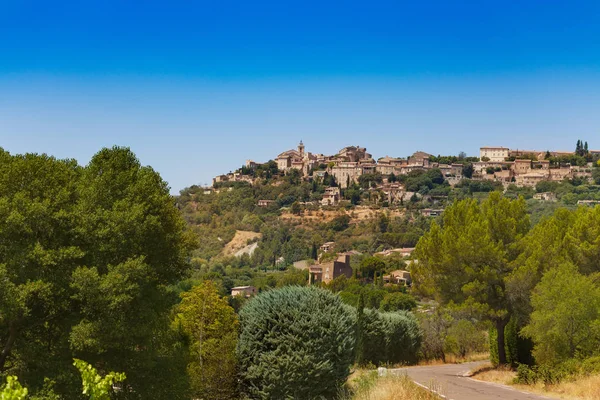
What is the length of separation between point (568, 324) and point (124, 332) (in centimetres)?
1215

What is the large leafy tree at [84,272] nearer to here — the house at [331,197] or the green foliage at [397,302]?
the green foliage at [397,302]

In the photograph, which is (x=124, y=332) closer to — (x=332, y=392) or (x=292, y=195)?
(x=332, y=392)

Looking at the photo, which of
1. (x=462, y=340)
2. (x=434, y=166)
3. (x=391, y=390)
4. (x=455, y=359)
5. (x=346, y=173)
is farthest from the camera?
(x=434, y=166)

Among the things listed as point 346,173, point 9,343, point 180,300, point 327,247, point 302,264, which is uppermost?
point 346,173

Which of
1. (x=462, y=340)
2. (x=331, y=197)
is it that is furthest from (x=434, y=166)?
(x=462, y=340)

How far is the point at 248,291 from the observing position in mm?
80000

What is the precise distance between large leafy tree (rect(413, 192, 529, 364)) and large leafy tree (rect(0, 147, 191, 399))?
11.7 m

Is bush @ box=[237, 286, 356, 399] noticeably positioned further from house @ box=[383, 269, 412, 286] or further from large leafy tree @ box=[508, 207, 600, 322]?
house @ box=[383, 269, 412, 286]

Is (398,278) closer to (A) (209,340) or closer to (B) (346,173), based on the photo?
(A) (209,340)

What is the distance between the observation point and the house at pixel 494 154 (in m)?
168

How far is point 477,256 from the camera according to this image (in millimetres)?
21500

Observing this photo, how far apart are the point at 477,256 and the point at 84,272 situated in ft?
45.8

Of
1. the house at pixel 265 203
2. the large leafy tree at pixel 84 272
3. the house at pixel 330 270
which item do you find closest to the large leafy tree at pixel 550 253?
the large leafy tree at pixel 84 272

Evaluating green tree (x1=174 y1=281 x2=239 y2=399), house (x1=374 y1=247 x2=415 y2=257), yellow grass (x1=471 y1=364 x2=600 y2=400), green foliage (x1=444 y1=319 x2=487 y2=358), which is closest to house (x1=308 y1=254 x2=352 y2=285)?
house (x1=374 y1=247 x2=415 y2=257)
